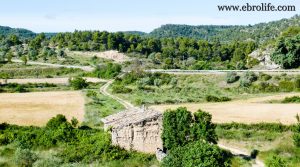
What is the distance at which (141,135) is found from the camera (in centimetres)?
3425

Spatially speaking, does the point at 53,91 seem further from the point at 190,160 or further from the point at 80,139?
the point at 190,160

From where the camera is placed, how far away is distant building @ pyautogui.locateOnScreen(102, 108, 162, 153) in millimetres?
34000

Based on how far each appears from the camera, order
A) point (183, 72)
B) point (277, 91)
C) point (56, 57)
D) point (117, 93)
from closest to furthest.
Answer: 1. point (277, 91)
2. point (117, 93)
3. point (183, 72)
4. point (56, 57)

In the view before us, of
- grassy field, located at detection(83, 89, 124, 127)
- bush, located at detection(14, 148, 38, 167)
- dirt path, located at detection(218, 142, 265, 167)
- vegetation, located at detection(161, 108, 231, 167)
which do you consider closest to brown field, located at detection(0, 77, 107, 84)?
grassy field, located at detection(83, 89, 124, 127)

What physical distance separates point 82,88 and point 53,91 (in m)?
5.77

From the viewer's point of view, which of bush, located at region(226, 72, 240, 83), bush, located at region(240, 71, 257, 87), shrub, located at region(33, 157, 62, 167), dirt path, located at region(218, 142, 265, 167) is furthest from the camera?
bush, located at region(226, 72, 240, 83)

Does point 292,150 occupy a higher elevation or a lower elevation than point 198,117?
lower

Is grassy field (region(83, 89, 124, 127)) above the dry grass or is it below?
below

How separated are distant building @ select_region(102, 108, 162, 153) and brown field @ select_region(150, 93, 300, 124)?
50.3 ft

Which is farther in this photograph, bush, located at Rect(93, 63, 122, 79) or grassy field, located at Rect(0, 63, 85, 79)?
grassy field, located at Rect(0, 63, 85, 79)

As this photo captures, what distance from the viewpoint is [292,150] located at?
34.6 meters

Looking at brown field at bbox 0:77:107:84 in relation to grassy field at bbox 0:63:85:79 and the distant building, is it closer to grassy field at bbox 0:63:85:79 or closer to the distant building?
grassy field at bbox 0:63:85:79

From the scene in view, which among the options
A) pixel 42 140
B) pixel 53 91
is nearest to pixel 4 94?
pixel 53 91

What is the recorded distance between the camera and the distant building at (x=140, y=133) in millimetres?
34000
